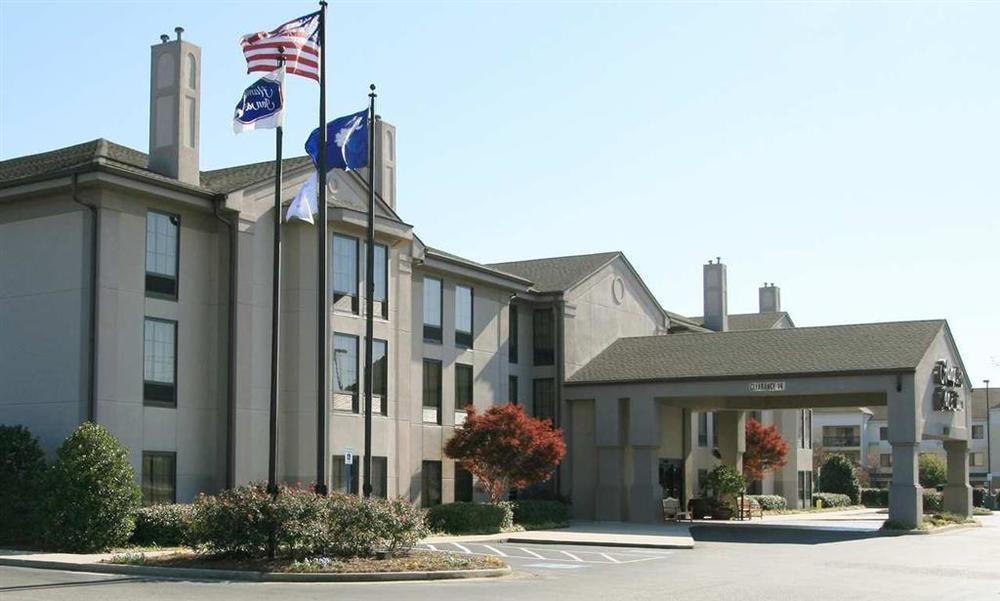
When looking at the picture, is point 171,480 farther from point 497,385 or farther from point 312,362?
point 497,385

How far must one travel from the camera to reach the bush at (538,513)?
39.8m

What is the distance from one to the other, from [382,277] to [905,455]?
1799 cm

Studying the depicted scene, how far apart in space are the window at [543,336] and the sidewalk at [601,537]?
24.2 ft

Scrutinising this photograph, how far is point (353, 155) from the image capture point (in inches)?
1135

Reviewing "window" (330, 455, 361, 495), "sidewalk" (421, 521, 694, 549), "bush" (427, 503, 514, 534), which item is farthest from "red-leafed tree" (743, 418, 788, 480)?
"window" (330, 455, 361, 495)

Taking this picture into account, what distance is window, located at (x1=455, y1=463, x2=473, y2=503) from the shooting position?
134 feet

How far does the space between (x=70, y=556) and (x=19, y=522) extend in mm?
3586

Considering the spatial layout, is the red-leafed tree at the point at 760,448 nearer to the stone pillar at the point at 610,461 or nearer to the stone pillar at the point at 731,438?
the stone pillar at the point at 731,438

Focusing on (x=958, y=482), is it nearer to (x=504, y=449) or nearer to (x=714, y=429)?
(x=714, y=429)

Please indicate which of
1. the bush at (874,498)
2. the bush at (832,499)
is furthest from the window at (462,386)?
the bush at (874,498)

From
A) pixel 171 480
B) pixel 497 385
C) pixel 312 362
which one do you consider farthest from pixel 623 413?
pixel 171 480

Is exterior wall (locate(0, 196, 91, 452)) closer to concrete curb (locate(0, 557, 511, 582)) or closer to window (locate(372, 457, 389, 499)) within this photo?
concrete curb (locate(0, 557, 511, 582))

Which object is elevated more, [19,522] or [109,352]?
[109,352]

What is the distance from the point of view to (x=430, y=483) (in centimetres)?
3981
